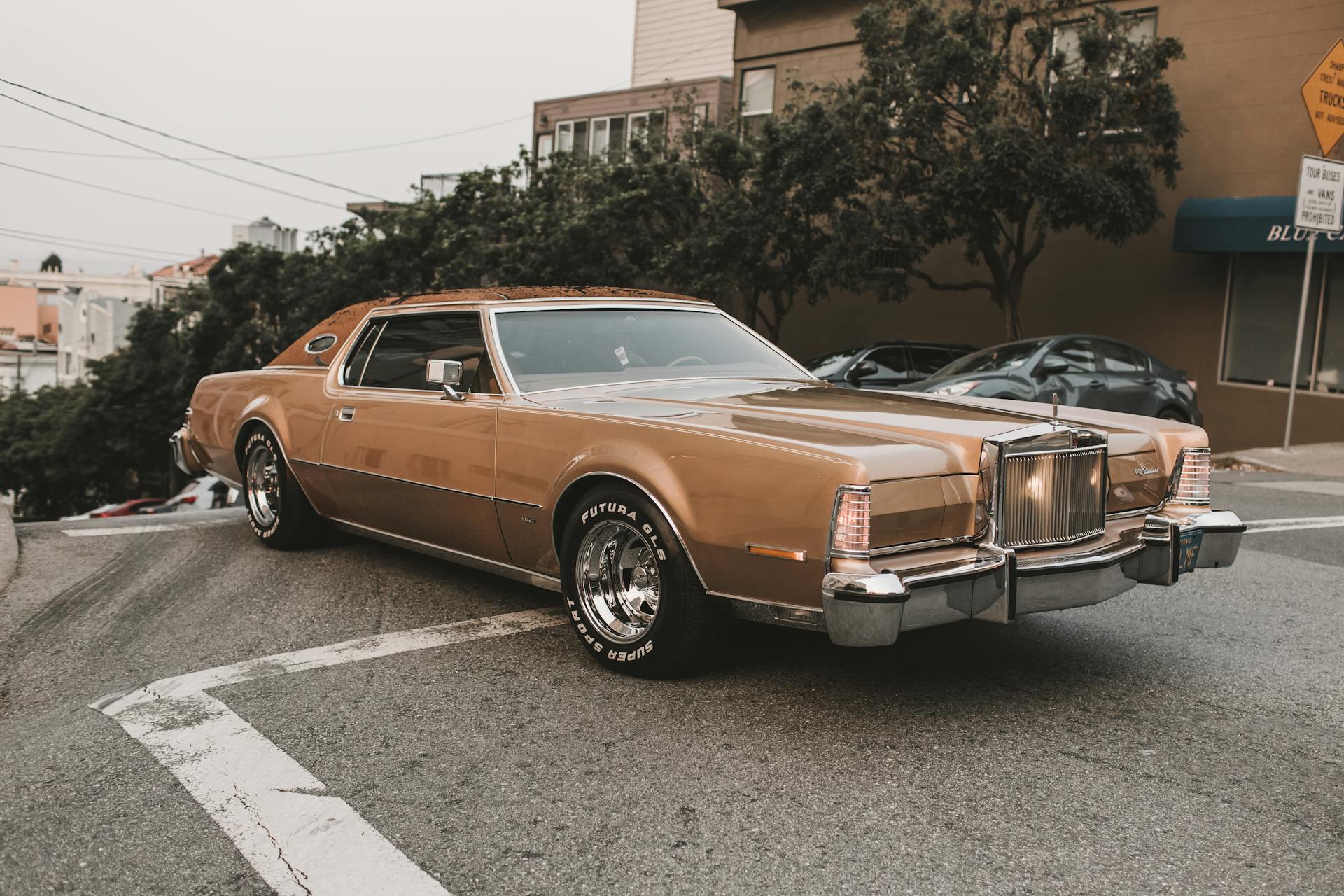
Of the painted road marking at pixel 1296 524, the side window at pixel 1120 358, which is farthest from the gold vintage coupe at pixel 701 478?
the side window at pixel 1120 358

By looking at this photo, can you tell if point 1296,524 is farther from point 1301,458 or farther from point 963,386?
point 1301,458

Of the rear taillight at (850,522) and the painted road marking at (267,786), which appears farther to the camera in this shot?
the rear taillight at (850,522)

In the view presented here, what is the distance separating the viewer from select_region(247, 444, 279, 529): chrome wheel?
21.8ft

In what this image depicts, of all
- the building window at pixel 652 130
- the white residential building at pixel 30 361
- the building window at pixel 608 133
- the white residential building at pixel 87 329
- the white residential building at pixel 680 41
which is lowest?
the white residential building at pixel 30 361

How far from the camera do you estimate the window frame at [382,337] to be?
204 inches

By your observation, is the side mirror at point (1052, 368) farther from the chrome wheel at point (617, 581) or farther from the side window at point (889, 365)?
the chrome wheel at point (617, 581)

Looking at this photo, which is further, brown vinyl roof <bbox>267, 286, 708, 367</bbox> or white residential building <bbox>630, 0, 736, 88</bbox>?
white residential building <bbox>630, 0, 736, 88</bbox>

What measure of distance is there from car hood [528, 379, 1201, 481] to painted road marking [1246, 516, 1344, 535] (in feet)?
12.0

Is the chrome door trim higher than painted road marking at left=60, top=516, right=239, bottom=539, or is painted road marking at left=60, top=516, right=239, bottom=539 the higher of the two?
the chrome door trim

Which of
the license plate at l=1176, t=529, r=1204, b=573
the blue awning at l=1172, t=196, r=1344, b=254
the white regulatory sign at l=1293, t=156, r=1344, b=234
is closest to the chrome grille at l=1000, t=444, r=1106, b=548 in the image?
the license plate at l=1176, t=529, r=1204, b=573

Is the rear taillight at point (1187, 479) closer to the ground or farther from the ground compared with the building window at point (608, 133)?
closer to the ground

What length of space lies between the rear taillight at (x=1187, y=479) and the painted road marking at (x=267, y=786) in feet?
9.93

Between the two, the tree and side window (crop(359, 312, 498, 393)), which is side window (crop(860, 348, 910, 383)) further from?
side window (crop(359, 312, 498, 393))

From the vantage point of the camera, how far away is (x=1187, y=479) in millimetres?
4684
